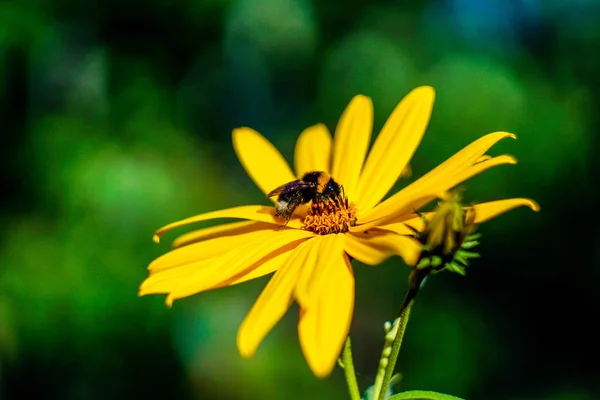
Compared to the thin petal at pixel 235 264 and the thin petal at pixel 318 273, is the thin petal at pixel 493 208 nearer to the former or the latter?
the thin petal at pixel 318 273

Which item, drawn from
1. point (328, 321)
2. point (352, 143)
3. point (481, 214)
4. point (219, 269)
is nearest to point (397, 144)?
point (352, 143)

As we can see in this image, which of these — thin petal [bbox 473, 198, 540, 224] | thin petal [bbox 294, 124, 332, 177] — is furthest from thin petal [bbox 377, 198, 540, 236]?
thin petal [bbox 294, 124, 332, 177]

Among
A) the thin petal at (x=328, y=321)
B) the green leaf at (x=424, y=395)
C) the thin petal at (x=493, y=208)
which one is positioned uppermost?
the thin petal at (x=493, y=208)

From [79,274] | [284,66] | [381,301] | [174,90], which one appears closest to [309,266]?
[79,274]

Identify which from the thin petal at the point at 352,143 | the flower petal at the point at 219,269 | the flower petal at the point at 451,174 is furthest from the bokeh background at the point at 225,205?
the flower petal at the point at 451,174

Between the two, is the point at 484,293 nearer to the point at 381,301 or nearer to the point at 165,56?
the point at 381,301

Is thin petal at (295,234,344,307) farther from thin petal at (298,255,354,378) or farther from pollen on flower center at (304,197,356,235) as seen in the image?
pollen on flower center at (304,197,356,235)
